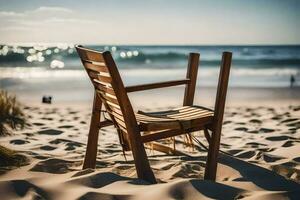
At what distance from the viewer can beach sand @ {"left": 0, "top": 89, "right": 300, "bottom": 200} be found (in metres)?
2.81

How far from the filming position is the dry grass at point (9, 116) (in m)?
5.65

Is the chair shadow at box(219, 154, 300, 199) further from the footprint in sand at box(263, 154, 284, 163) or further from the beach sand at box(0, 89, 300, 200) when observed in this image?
the footprint in sand at box(263, 154, 284, 163)

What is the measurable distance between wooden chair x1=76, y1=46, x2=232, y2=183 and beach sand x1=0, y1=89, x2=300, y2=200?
219 mm

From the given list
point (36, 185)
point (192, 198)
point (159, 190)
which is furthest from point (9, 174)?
point (192, 198)

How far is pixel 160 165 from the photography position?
12.7 ft

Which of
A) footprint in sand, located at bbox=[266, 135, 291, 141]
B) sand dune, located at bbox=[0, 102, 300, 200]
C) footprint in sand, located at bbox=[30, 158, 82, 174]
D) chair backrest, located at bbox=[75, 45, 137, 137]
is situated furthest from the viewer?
footprint in sand, located at bbox=[266, 135, 291, 141]

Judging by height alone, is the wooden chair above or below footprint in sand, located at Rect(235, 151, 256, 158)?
above

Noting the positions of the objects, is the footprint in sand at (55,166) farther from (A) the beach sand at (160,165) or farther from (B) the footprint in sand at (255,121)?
(B) the footprint in sand at (255,121)

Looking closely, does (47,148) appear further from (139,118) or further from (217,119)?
(217,119)

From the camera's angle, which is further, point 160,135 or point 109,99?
point 109,99

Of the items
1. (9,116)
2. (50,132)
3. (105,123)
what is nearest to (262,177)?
(105,123)

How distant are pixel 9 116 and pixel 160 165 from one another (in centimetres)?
305

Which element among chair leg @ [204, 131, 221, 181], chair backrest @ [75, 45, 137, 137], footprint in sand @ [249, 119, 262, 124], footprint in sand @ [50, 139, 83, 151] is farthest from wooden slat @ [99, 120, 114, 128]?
footprint in sand @ [249, 119, 262, 124]

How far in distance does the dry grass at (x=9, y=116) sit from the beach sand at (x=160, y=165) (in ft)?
0.56
